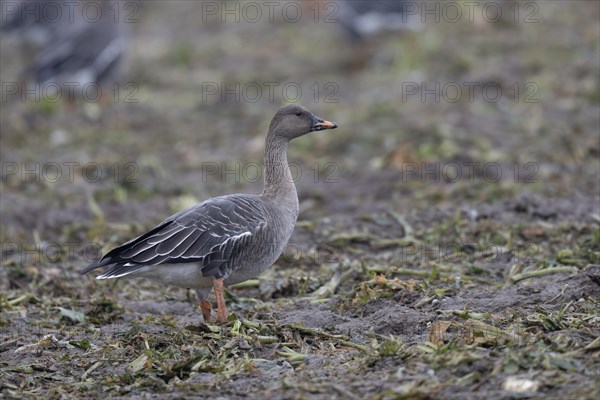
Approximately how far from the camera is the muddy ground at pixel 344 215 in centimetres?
640

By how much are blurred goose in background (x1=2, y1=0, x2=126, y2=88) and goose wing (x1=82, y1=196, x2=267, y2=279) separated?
10.4 metres

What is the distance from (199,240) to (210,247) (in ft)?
0.35

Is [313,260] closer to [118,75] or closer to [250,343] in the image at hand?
[250,343]

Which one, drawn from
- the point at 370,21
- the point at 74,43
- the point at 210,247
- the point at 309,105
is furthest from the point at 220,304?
the point at 370,21

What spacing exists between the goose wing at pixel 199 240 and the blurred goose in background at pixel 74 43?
1041cm

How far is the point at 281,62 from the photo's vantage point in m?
20.4

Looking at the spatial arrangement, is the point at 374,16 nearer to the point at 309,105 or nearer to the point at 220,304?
the point at 309,105

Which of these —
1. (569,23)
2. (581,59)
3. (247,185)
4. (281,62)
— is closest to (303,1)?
(281,62)

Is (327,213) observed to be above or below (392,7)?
below

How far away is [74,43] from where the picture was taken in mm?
17984

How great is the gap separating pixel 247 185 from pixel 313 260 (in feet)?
13.1

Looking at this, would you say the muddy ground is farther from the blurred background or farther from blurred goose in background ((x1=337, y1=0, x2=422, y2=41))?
blurred goose in background ((x1=337, y1=0, x2=422, y2=41))

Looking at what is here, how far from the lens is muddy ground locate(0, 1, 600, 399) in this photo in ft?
21.0

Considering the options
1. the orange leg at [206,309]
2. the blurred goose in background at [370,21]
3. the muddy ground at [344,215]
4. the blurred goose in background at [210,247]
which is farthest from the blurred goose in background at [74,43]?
the orange leg at [206,309]
